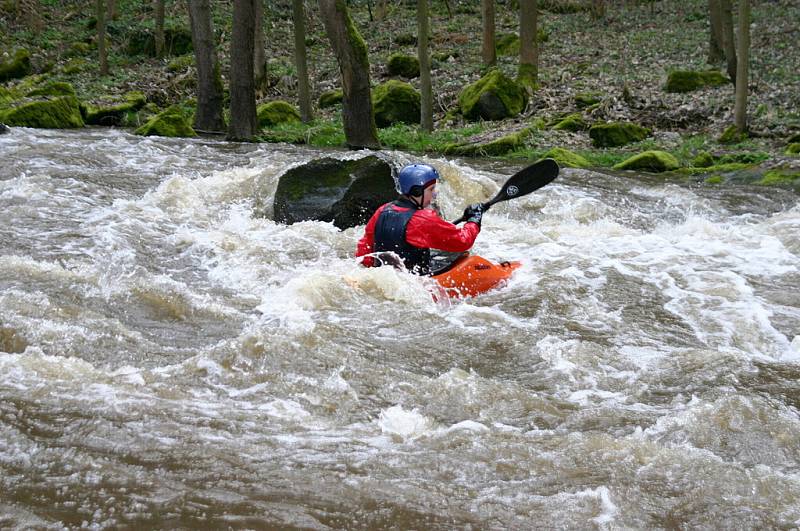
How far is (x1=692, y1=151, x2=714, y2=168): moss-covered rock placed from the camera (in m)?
12.0

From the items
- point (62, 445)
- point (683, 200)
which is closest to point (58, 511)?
point (62, 445)

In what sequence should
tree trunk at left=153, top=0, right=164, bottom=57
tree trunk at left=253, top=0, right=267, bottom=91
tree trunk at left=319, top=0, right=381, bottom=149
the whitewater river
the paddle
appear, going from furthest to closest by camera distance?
tree trunk at left=153, top=0, right=164, bottom=57 < tree trunk at left=253, top=0, right=267, bottom=91 < tree trunk at left=319, top=0, right=381, bottom=149 < the paddle < the whitewater river

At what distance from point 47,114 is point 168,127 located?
2.44m

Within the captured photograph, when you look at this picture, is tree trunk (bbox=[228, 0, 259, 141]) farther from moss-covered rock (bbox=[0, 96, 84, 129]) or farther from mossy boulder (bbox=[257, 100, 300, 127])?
moss-covered rock (bbox=[0, 96, 84, 129])

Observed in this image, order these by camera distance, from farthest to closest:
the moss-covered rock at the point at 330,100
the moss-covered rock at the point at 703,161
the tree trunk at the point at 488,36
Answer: the tree trunk at the point at 488,36 → the moss-covered rock at the point at 330,100 → the moss-covered rock at the point at 703,161

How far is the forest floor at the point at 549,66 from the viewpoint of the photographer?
46.4ft

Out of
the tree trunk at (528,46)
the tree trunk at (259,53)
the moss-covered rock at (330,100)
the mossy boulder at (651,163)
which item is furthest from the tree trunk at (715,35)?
the tree trunk at (259,53)

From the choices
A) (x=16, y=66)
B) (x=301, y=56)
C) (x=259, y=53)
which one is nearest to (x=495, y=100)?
(x=301, y=56)

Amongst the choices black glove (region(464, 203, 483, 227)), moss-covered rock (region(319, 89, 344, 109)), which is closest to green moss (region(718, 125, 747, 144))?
black glove (region(464, 203, 483, 227))

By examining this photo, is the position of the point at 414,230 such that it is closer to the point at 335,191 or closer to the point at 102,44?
the point at 335,191

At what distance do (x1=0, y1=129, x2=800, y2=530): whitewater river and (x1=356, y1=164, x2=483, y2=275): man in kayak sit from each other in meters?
0.25

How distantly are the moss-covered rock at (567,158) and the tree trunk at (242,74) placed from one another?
509 centimetres

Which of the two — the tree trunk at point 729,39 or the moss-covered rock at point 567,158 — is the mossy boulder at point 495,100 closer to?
the moss-covered rock at point 567,158

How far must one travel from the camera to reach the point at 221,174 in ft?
31.2
